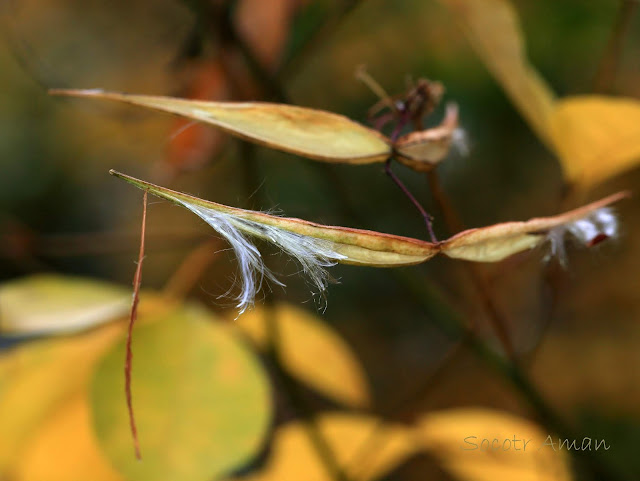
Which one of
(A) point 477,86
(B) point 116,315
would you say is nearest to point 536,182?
(A) point 477,86

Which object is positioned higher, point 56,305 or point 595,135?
point 595,135

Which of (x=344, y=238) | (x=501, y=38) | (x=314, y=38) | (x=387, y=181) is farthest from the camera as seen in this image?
(x=387, y=181)

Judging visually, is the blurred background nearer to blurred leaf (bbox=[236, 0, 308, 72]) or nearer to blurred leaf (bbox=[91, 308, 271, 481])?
blurred leaf (bbox=[236, 0, 308, 72])

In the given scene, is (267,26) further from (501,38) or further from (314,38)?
(501,38)

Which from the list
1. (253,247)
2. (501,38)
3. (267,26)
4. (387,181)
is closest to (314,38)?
(267,26)

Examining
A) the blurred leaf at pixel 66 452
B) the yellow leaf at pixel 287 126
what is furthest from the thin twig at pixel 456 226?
the blurred leaf at pixel 66 452

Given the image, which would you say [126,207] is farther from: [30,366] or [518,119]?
[30,366]

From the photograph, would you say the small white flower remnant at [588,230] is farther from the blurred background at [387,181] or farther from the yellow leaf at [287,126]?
the blurred background at [387,181]
